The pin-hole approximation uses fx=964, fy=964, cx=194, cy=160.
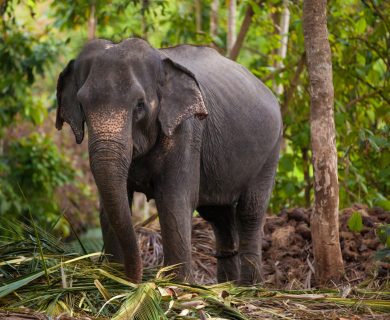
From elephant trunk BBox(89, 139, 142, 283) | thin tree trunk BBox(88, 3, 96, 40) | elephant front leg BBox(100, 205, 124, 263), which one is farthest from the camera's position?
thin tree trunk BBox(88, 3, 96, 40)

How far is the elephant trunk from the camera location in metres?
5.14

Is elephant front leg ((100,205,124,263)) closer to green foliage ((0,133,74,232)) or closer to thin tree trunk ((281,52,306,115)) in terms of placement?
thin tree trunk ((281,52,306,115))

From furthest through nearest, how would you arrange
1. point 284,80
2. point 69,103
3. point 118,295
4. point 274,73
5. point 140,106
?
point 284,80, point 274,73, point 69,103, point 140,106, point 118,295

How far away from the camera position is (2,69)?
10984mm

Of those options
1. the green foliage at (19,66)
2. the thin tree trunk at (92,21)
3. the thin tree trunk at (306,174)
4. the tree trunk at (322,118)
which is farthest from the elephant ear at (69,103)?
the green foliage at (19,66)

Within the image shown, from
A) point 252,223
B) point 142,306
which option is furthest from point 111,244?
point 252,223

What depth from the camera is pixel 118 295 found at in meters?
4.86

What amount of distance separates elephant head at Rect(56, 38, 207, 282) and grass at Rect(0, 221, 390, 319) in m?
0.35

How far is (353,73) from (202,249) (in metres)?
2.29

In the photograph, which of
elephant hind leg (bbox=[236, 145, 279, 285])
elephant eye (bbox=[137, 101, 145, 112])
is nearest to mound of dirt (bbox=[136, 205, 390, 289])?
elephant hind leg (bbox=[236, 145, 279, 285])

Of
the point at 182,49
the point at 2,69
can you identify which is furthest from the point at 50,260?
the point at 2,69

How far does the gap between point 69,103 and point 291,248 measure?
288 cm

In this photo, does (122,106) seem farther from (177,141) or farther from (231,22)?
(231,22)

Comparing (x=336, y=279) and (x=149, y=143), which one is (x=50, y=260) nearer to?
(x=149, y=143)
